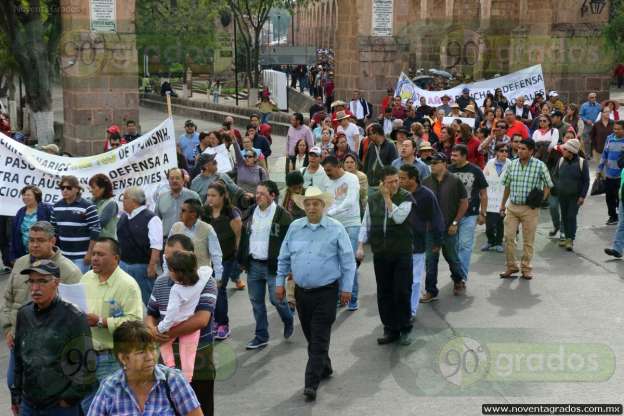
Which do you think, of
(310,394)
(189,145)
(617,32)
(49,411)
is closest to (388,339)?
(310,394)

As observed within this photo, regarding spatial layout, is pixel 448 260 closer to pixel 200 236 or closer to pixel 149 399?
pixel 200 236

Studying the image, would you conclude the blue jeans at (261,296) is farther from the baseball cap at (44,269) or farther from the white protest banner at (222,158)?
the white protest banner at (222,158)

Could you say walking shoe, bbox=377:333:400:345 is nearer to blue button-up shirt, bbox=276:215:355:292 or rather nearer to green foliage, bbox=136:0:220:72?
blue button-up shirt, bbox=276:215:355:292

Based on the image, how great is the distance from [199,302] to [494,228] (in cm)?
757

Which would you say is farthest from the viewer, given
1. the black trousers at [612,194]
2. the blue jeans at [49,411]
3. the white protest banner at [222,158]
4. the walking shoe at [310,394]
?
the black trousers at [612,194]

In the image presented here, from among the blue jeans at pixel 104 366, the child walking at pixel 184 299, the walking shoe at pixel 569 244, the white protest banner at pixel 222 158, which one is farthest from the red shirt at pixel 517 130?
the blue jeans at pixel 104 366

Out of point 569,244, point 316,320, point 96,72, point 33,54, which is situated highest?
point 33,54

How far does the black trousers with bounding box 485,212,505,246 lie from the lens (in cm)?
1286

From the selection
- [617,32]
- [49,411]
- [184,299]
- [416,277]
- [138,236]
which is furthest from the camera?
[617,32]

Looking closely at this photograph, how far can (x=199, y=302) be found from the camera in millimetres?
6105

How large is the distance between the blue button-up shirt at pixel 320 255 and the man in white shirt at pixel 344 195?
6.98 feet

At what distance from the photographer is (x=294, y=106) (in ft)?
120

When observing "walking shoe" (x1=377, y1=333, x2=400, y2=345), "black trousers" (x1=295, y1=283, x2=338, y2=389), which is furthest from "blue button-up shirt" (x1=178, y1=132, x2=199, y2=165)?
"black trousers" (x1=295, y1=283, x2=338, y2=389)

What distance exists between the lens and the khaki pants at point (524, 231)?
11.1 m
